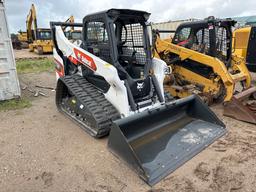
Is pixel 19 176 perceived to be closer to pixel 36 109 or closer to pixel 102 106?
pixel 102 106

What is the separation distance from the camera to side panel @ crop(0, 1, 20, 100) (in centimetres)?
527

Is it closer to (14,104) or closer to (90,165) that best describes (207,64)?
(90,165)

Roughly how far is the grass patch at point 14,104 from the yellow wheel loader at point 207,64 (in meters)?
3.24

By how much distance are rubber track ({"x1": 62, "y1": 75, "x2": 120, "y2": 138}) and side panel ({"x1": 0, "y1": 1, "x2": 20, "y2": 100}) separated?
200 centimetres

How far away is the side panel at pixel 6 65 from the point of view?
5273mm

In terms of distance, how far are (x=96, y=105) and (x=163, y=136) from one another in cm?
115

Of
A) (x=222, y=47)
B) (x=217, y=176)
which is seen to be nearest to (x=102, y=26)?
(x=217, y=176)

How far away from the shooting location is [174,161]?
115 inches

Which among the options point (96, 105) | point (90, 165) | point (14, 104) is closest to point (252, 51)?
point (96, 105)

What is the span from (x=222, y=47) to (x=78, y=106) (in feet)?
12.1

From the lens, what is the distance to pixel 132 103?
3611 millimetres

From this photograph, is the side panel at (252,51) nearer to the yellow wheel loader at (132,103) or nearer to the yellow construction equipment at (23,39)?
the yellow wheel loader at (132,103)

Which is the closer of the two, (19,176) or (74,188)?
(74,188)

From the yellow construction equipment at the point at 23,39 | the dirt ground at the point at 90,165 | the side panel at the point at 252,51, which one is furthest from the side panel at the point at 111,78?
the yellow construction equipment at the point at 23,39
